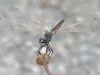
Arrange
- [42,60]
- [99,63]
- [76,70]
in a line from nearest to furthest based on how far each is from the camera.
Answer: [42,60]
[76,70]
[99,63]

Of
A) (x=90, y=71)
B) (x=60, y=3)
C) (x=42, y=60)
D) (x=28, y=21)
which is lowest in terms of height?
(x=90, y=71)

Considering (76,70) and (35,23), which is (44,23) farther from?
(76,70)

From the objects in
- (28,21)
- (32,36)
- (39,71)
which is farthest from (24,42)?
(28,21)

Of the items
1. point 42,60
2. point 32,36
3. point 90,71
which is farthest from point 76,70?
point 42,60

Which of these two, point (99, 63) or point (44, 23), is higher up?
point (44, 23)

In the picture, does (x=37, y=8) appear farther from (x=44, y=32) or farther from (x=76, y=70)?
(x=44, y=32)

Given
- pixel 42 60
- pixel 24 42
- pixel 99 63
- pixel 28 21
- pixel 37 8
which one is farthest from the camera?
pixel 37 8

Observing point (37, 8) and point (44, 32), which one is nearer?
point (44, 32)

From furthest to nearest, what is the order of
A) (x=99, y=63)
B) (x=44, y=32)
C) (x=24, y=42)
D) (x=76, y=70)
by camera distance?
(x=24, y=42) → (x=99, y=63) → (x=76, y=70) → (x=44, y=32)

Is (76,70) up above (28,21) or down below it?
below
